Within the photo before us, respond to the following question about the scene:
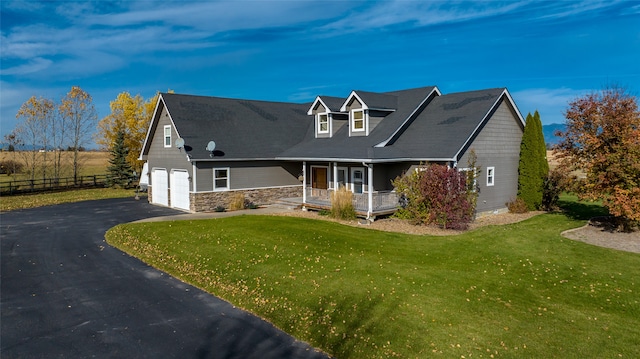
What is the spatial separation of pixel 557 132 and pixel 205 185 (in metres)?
19.4

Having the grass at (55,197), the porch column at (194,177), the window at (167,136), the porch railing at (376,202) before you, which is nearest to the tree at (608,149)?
the porch railing at (376,202)

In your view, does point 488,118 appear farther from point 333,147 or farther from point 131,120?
point 131,120

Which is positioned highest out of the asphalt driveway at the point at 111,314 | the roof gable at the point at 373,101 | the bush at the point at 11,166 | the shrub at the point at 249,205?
the roof gable at the point at 373,101

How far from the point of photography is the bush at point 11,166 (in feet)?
141

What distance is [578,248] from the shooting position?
586 inches

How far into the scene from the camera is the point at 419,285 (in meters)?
11.3

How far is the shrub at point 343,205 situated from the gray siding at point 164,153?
943 centimetres

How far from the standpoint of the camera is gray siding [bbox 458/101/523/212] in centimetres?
2314

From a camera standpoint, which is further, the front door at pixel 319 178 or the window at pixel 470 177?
the front door at pixel 319 178

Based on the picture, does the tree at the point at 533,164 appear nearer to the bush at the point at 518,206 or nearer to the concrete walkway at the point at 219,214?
the bush at the point at 518,206

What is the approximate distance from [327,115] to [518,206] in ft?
42.2

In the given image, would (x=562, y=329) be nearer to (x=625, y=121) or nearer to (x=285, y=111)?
(x=625, y=121)

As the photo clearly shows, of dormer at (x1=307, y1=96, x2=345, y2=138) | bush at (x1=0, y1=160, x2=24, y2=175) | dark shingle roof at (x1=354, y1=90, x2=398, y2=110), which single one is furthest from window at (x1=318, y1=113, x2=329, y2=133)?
bush at (x1=0, y1=160, x2=24, y2=175)

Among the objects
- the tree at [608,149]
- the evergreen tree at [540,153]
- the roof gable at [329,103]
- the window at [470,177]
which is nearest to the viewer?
the tree at [608,149]
